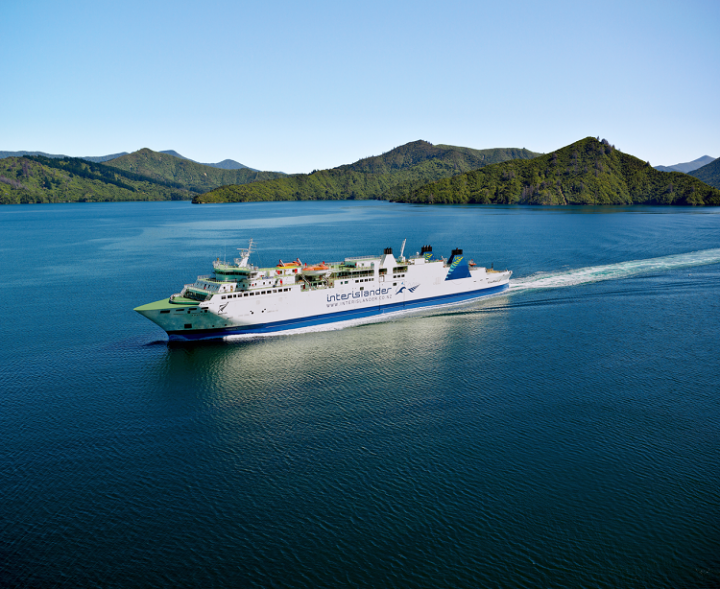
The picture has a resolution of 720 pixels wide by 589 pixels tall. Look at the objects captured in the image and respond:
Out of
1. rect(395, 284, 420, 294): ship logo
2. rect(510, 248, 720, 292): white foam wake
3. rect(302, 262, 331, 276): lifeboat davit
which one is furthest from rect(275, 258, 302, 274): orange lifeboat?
rect(510, 248, 720, 292): white foam wake

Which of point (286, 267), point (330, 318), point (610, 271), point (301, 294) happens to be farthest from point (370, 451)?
point (610, 271)

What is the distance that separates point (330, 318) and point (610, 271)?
5247cm

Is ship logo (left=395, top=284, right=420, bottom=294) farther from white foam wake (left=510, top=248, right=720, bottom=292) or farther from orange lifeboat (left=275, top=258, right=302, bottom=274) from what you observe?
white foam wake (left=510, top=248, right=720, bottom=292)

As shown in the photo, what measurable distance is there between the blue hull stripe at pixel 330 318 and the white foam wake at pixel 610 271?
6.74 metres

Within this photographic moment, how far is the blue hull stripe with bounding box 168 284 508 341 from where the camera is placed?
5034cm

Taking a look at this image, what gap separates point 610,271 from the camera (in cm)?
7938

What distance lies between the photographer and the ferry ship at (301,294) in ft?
164

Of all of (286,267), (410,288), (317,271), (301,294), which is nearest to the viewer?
(301,294)

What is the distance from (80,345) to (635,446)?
1961 inches

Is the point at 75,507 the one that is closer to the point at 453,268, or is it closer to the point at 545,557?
the point at 545,557

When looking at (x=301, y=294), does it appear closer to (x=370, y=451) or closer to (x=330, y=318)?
(x=330, y=318)

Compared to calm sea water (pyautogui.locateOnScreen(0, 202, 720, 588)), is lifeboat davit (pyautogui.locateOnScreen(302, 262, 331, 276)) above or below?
above

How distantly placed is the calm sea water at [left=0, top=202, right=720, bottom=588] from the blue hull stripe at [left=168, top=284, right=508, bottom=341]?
2183mm

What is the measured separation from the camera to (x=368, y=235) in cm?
13688
